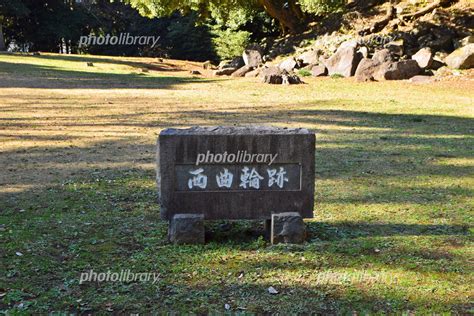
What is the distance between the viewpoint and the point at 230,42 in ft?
98.9

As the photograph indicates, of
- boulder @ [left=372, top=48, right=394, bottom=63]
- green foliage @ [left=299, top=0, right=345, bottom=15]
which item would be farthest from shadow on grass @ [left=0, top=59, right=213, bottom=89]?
boulder @ [left=372, top=48, right=394, bottom=63]

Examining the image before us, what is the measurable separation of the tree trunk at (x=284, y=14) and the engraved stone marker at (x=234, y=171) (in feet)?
81.8

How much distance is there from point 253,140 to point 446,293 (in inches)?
80.5

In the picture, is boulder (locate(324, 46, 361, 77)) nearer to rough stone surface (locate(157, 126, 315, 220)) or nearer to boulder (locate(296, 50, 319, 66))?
boulder (locate(296, 50, 319, 66))

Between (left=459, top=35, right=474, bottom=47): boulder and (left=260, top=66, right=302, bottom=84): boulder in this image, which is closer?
(left=260, top=66, right=302, bottom=84): boulder

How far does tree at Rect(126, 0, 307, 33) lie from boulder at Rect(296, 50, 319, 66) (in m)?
3.43

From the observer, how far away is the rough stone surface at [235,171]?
497 centimetres

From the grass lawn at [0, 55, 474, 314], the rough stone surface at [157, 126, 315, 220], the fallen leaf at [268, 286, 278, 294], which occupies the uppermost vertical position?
the rough stone surface at [157, 126, 315, 220]

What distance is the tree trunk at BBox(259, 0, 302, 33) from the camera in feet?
95.2

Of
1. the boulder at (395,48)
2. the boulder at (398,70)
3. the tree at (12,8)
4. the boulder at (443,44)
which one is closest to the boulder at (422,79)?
the boulder at (398,70)

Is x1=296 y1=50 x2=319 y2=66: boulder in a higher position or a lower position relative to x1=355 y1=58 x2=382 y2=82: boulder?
higher

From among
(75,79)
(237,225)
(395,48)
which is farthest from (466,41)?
(237,225)

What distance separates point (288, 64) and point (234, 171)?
2072 centimetres

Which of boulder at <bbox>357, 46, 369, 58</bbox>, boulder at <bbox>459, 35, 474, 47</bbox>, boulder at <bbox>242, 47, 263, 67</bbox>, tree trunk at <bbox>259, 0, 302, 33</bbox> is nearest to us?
boulder at <bbox>459, 35, 474, 47</bbox>
